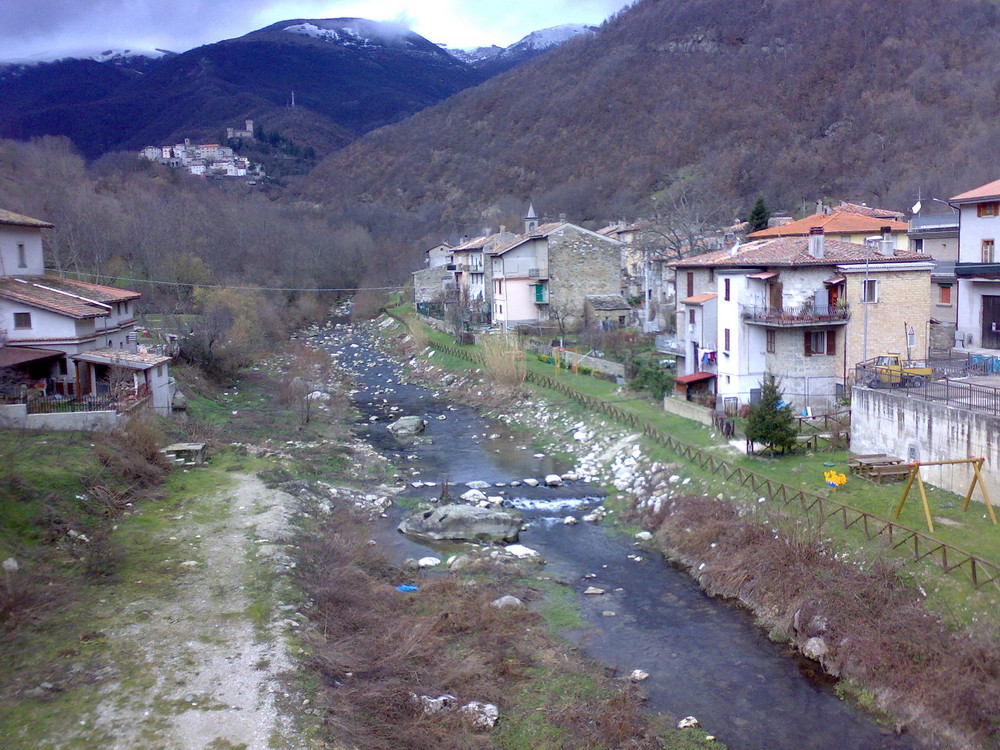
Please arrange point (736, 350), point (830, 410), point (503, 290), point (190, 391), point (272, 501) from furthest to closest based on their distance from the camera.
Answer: point (503, 290) → point (190, 391) → point (736, 350) → point (830, 410) → point (272, 501)

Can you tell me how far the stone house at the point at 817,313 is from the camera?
29.5 m

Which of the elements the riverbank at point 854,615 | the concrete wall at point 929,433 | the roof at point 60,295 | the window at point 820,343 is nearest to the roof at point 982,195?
the window at point 820,343

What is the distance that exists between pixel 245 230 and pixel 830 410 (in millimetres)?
74022

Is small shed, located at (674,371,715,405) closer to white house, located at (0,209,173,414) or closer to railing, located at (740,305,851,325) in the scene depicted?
railing, located at (740,305,851,325)

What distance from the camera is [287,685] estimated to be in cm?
1410

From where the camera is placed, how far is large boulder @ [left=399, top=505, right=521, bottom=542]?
23.8 meters

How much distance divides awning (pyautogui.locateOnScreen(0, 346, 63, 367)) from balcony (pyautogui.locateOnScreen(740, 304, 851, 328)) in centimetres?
2593

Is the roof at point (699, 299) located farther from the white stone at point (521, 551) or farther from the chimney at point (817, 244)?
the white stone at point (521, 551)

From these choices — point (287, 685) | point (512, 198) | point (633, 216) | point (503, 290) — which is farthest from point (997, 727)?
point (512, 198)

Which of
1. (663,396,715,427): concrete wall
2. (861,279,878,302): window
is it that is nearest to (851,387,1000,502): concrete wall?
(663,396,715,427): concrete wall

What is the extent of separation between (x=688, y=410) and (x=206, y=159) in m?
157

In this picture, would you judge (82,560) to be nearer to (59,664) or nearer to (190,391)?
(59,664)

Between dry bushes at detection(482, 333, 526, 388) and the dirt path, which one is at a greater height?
dry bushes at detection(482, 333, 526, 388)

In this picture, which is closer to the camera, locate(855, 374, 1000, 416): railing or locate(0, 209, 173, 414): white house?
locate(855, 374, 1000, 416): railing
